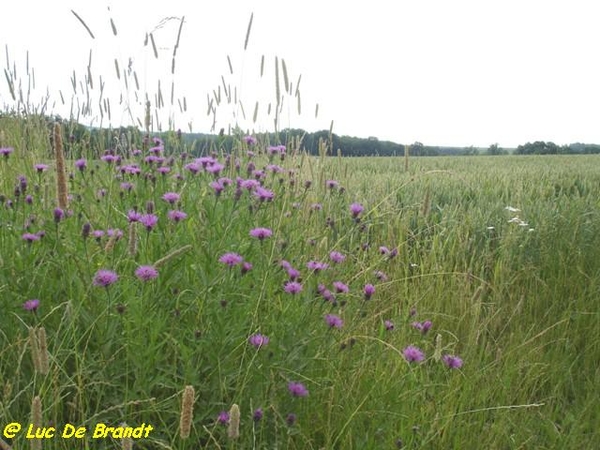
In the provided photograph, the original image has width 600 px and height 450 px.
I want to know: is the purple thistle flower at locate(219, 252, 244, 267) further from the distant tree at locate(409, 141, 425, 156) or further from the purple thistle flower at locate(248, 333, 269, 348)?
the distant tree at locate(409, 141, 425, 156)

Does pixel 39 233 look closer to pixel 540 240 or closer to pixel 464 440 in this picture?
pixel 464 440

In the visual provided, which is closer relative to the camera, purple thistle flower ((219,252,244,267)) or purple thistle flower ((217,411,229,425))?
purple thistle flower ((217,411,229,425))

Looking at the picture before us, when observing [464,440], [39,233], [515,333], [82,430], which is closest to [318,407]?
[464,440]

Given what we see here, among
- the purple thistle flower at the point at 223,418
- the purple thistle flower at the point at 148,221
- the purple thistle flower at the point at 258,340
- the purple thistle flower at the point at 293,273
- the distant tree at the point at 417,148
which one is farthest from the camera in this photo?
the distant tree at the point at 417,148

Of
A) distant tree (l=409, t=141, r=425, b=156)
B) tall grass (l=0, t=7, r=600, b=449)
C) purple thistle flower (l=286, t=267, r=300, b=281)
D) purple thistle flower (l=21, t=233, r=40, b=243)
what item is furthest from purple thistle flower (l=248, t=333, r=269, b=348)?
distant tree (l=409, t=141, r=425, b=156)

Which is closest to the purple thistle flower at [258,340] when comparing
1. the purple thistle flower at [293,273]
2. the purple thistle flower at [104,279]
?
the purple thistle flower at [293,273]

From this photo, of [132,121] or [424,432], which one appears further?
[132,121]

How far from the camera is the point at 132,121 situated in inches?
136

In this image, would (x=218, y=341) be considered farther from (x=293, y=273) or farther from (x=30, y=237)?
(x=30, y=237)

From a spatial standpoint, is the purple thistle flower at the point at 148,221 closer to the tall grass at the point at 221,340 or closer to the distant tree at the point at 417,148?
the tall grass at the point at 221,340

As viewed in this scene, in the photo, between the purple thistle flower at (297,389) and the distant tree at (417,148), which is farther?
the distant tree at (417,148)

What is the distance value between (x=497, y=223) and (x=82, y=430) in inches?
152

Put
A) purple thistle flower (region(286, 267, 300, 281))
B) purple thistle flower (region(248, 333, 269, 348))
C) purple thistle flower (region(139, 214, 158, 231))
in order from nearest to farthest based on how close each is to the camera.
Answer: purple thistle flower (region(248, 333, 269, 348)) < purple thistle flower (region(139, 214, 158, 231)) < purple thistle flower (region(286, 267, 300, 281))

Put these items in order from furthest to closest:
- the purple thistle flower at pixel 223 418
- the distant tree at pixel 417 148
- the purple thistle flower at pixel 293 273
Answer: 1. the distant tree at pixel 417 148
2. the purple thistle flower at pixel 293 273
3. the purple thistle flower at pixel 223 418
